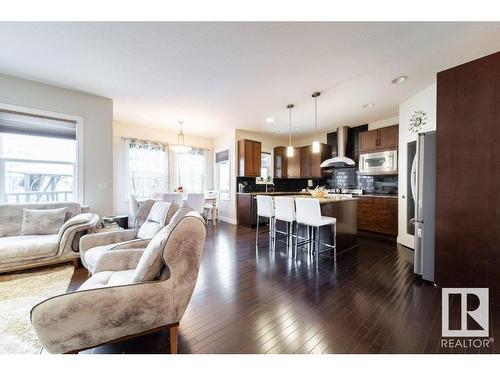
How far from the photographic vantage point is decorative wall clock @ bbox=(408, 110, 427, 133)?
327cm

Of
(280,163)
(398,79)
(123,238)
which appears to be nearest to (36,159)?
(123,238)

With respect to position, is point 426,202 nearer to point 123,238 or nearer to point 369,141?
point 369,141

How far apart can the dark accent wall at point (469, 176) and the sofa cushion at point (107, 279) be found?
310cm

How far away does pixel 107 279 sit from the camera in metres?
1.55

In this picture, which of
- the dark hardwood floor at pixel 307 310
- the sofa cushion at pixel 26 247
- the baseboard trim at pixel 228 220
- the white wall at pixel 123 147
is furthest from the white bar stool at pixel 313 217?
the white wall at pixel 123 147

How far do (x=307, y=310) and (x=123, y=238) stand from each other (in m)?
2.24

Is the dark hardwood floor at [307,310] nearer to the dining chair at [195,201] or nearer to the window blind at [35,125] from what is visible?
the dining chair at [195,201]

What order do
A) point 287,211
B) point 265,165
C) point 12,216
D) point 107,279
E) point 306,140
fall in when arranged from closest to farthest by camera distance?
point 107,279, point 12,216, point 287,211, point 265,165, point 306,140

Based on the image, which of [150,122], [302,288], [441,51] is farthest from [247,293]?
[150,122]

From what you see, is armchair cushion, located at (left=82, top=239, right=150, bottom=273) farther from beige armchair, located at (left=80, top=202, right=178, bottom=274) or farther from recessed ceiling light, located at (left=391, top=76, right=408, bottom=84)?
recessed ceiling light, located at (left=391, top=76, right=408, bottom=84)

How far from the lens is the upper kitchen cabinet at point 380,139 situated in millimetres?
4289

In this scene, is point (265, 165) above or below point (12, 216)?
above

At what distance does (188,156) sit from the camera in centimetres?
609

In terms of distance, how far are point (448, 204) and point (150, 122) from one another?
5.87 m
